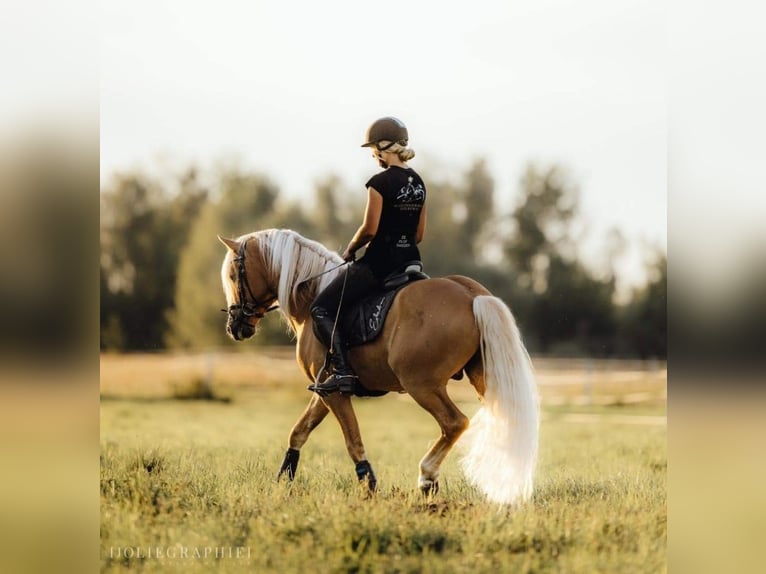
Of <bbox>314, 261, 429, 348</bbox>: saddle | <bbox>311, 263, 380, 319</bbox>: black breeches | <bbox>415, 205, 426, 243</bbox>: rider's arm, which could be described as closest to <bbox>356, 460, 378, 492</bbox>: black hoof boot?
<bbox>314, 261, 429, 348</bbox>: saddle

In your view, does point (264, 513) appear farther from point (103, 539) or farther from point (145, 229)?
point (145, 229)

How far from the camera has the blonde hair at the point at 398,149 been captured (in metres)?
7.37

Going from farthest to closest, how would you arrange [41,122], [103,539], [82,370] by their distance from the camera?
[103,539] < [41,122] < [82,370]

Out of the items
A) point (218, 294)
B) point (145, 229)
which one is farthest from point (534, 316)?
point (145, 229)

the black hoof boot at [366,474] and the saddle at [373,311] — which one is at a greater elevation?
the saddle at [373,311]

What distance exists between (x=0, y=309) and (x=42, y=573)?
1619 millimetres

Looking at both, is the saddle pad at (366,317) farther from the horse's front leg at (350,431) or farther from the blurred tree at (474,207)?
the blurred tree at (474,207)

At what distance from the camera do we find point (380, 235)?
739 centimetres

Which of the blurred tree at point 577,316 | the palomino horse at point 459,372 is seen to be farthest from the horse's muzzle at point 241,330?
the blurred tree at point 577,316

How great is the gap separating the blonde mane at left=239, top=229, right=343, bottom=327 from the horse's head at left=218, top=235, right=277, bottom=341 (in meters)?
0.11

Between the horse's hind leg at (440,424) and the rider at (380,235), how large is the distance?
0.71 meters

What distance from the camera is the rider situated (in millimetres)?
7258

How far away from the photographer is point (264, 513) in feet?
20.8

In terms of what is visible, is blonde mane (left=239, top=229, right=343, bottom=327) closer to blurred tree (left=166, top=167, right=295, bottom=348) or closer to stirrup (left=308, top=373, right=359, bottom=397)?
stirrup (left=308, top=373, right=359, bottom=397)
